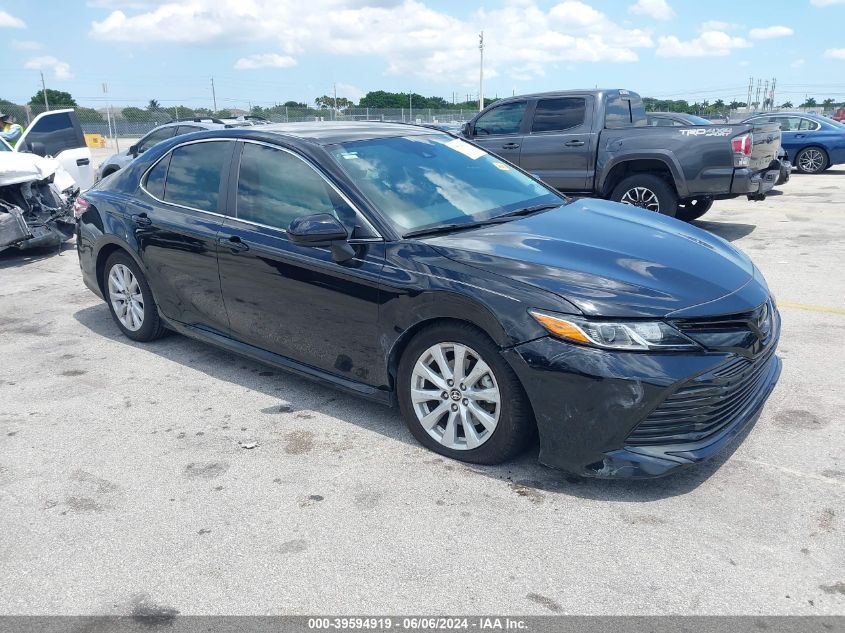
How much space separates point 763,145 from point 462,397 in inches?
300

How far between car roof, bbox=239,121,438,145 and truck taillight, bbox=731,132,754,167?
202 inches

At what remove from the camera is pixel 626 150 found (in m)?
9.20

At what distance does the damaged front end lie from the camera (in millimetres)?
8430

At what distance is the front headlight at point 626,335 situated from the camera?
3.06m

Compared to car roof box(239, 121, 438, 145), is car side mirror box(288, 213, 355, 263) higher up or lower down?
lower down

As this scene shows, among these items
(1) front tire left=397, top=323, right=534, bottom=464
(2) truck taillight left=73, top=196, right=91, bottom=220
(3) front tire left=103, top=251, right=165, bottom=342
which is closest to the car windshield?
(1) front tire left=397, top=323, right=534, bottom=464

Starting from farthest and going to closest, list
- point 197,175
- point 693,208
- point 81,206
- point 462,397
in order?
1. point 693,208
2. point 81,206
3. point 197,175
4. point 462,397

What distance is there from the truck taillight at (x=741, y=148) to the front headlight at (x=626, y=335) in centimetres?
646

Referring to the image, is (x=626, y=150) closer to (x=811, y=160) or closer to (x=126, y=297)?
(x=126, y=297)

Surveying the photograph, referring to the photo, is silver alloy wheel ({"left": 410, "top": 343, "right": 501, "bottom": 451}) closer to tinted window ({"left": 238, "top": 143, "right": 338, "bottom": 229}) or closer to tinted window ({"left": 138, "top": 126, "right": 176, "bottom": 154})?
tinted window ({"left": 238, "top": 143, "right": 338, "bottom": 229})

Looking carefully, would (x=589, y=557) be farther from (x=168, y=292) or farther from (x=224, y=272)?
(x=168, y=292)

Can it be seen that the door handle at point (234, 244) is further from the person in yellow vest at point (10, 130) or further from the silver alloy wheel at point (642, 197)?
the person in yellow vest at point (10, 130)

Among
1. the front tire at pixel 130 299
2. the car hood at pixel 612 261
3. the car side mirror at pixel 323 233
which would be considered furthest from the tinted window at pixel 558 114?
the car side mirror at pixel 323 233

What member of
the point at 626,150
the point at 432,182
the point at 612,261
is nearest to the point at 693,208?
the point at 626,150
